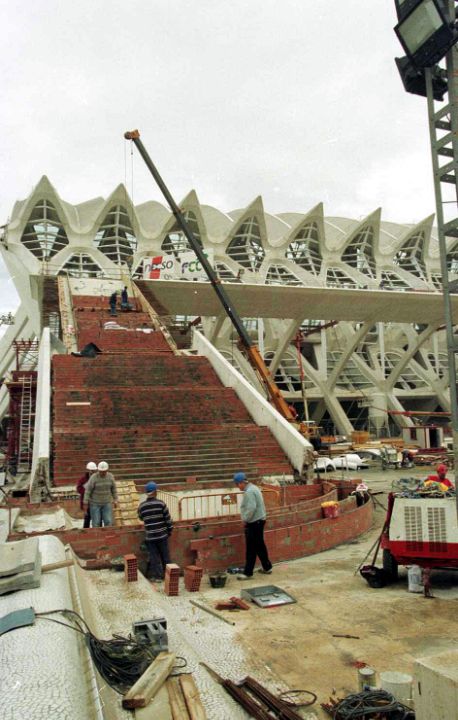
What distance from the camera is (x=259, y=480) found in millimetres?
12281

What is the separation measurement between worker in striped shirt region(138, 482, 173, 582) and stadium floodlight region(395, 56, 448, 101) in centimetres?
533

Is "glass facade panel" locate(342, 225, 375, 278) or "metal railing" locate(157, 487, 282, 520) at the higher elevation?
"glass facade panel" locate(342, 225, 375, 278)

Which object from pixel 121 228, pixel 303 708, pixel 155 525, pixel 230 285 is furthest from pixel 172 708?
pixel 121 228

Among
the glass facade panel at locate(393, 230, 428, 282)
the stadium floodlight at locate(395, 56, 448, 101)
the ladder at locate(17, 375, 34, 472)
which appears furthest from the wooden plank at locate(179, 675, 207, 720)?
the glass facade panel at locate(393, 230, 428, 282)

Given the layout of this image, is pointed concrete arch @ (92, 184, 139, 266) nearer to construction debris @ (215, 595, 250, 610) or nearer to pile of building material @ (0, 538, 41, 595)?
construction debris @ (215, 595, 250, 610)

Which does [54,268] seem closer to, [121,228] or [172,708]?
[121,228]

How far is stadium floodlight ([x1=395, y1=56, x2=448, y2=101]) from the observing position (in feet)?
18.7

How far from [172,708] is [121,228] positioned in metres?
43.7

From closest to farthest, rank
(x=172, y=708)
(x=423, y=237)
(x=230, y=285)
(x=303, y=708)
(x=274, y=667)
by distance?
(x=172, y=708) → (x=303, y=708) → (x=274, y=667) → (x=230, y=285) → (x=423, y=237)

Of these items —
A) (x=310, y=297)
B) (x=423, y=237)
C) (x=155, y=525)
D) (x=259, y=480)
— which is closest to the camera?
(x=155, y=525)

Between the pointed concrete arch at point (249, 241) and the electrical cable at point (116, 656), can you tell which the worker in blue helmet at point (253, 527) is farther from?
the pointed concrete arch at point (249, 241)

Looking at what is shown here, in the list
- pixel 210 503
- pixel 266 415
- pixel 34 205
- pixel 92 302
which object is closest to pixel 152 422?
pixel 266 415

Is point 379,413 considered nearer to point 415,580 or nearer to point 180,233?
point 180,233

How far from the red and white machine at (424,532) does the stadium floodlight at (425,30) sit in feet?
14.8
